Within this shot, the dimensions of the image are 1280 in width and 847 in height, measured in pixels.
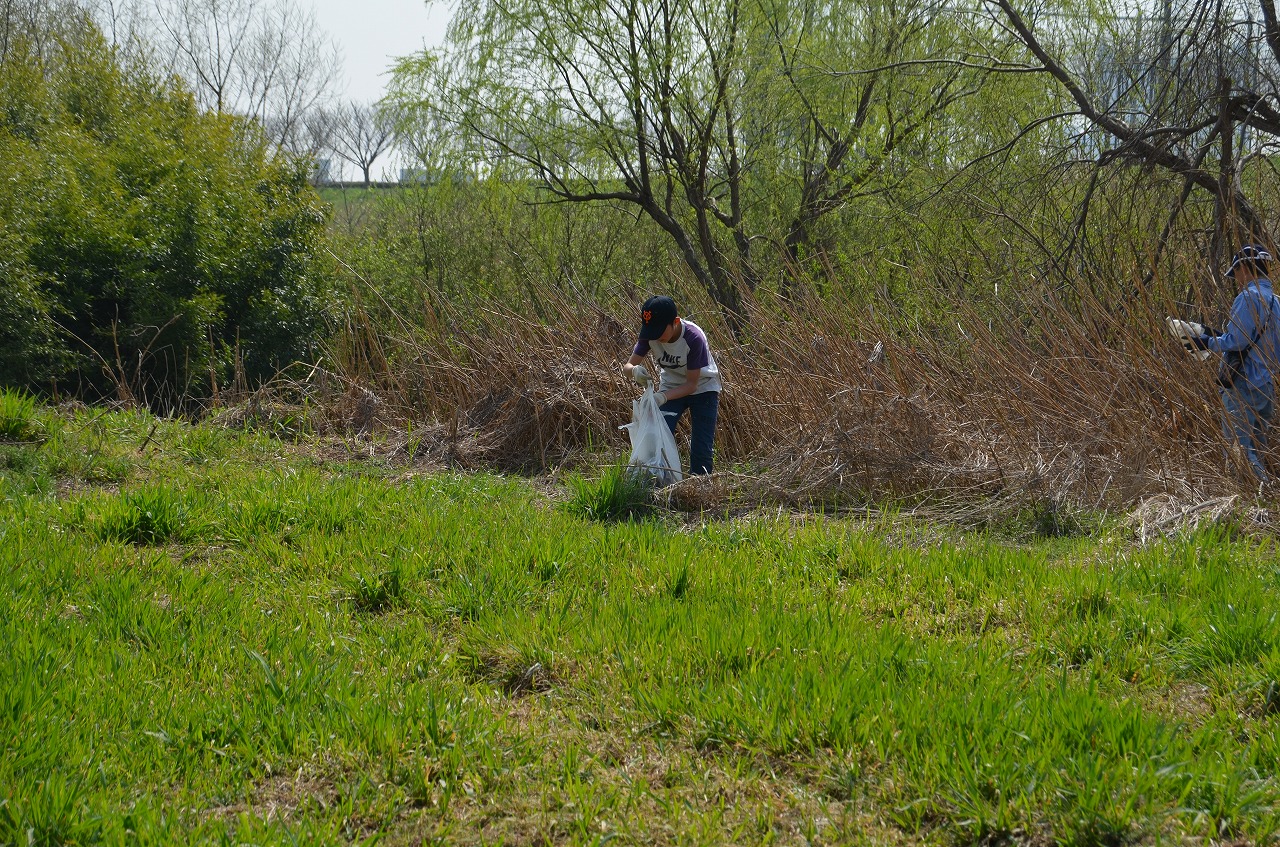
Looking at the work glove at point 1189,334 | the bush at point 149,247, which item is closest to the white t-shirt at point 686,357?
the work glove at point 1189,334

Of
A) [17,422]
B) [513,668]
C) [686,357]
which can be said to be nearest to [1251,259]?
[686,357]

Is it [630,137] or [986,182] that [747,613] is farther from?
[630,137]

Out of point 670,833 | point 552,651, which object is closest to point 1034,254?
point 552,651

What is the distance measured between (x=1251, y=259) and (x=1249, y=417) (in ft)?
3.81

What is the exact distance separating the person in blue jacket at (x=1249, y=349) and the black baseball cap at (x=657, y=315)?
10.0ft

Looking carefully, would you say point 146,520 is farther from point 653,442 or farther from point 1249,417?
point 1249,417

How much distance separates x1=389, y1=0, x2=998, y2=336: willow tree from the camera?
1479 centimetres

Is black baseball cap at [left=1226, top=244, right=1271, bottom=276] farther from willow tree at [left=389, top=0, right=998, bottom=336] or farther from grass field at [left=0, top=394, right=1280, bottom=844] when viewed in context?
willow tree at [left=389, top=0, right=998, bottom=336]

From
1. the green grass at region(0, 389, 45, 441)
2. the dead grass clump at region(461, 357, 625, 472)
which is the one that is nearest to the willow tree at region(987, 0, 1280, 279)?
the dead grass clump at region(461, 357, 625, 472)

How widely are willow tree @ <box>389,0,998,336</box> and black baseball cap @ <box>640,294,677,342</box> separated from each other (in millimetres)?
7856

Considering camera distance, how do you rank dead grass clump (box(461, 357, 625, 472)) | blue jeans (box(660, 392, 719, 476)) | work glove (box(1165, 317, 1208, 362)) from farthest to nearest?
1. dead grass clump (box(461, 357, 625, 472))
2. blue jeans (box(660, 392, 719, 476))
3. work glove (box(1165, 317, 1208, 362))

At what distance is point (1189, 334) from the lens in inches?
237

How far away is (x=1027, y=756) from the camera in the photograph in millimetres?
2719

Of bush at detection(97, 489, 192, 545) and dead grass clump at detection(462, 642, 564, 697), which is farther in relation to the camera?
bush at detection(97, 489, 192, 545)
